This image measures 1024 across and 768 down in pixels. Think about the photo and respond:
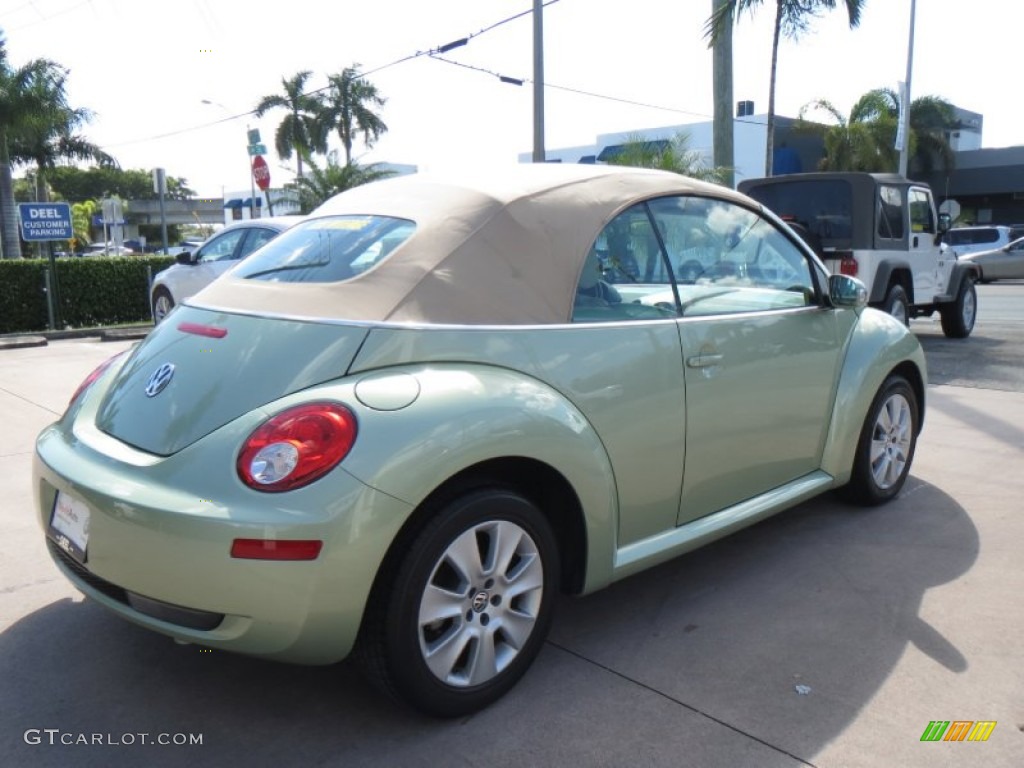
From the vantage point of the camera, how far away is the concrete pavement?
2514 millimetres

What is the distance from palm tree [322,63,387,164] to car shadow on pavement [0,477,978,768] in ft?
Answer: 117

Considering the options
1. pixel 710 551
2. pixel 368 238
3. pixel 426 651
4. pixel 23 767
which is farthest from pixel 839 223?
pixel 23 767

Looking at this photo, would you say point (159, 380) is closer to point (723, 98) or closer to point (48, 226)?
point (723, 98)

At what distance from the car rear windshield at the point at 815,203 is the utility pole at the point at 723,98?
11.8ft

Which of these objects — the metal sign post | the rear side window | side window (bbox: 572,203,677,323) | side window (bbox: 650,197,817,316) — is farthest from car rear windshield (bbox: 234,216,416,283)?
the rear side window

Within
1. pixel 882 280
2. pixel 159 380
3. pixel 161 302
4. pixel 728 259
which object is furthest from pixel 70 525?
pixel 161 302

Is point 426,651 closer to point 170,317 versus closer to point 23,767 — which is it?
point 23,767

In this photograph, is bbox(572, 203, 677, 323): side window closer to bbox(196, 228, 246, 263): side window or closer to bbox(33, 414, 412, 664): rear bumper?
bbox(33, 414, 412, 664): rear bumper

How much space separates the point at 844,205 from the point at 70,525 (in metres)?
9.14

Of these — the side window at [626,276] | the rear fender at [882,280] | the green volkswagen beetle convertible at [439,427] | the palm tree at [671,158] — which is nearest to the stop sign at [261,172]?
the palm tree at [671,158]

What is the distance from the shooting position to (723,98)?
14.1 metres

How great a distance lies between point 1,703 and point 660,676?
6.92 feet

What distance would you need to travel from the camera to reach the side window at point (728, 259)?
11.4ft

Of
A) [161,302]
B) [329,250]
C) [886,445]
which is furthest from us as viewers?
[161,302]
